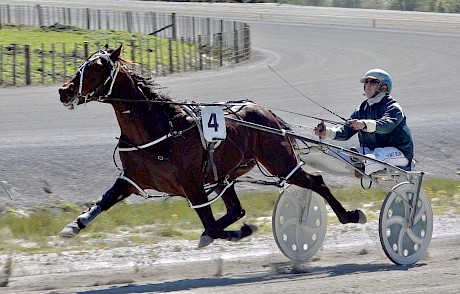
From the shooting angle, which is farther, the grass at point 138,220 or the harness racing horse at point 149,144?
the grass at point 138,220

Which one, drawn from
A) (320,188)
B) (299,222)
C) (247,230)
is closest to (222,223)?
(247,230)

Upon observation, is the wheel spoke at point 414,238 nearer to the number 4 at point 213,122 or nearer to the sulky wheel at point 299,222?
the sulky wheel at point 299,222

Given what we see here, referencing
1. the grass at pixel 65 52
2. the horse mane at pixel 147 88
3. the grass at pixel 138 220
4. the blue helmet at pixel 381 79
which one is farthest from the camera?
the grass at pixel 65 52

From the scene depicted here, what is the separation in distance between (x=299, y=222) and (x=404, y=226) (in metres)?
0.89

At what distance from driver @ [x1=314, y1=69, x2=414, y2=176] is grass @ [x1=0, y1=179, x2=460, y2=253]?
1.58 metres

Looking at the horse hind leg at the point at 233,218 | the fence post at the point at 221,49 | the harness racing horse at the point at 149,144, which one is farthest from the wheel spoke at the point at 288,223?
the fence post at the point at 221,49

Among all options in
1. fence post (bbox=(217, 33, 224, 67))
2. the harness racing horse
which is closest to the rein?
the harness racing horse

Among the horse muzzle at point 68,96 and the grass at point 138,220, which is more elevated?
the horse muzzle at point 68,96

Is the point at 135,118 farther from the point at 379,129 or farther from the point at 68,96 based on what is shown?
the point at 379,129

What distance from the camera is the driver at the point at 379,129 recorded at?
809cm

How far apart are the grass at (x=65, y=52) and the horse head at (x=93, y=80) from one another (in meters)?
14.2

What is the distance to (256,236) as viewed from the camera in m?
9.21

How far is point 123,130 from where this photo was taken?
7.49m

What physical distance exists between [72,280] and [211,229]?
1.15m
